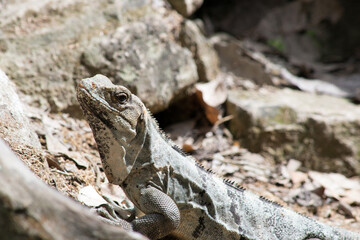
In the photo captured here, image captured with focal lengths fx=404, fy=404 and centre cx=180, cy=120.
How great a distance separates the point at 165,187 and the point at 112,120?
773 mm

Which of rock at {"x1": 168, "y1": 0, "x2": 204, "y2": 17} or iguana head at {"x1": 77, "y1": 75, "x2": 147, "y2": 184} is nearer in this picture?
iguana head at {"x1": 77, "y1": 75, "x2": 147, "y2": 184}

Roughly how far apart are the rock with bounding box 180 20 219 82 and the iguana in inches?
130

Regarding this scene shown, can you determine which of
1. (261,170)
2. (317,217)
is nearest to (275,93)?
(261,170)

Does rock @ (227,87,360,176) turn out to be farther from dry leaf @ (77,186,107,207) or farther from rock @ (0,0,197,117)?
dry leaf @ (77,186,107,207)

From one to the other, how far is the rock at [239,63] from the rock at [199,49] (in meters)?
1.29

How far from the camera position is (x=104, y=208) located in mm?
3537

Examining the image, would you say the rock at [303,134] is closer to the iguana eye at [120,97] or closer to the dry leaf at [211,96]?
the dry leaf at [211,96]

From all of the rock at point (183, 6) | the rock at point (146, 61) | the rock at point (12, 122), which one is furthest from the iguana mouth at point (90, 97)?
the rock at point (183, 6)

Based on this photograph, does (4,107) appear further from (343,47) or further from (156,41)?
(343,47)

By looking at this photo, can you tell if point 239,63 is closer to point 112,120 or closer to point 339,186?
point 339,186

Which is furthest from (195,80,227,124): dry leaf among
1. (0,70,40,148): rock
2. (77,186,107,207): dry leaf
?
(0,70,40,148): rock

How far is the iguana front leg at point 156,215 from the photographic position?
11.0ft

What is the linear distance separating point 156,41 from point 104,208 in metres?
3.53

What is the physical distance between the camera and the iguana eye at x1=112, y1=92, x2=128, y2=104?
3496 millimetres
